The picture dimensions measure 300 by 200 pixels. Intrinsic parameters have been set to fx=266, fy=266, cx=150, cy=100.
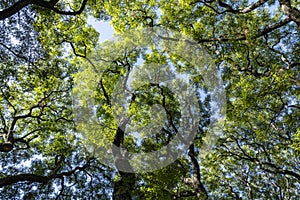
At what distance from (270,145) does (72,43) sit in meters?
10.8

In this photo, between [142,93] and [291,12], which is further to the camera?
[142,93]

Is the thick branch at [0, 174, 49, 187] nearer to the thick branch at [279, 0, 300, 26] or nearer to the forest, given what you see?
the forest

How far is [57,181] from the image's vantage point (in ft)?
39.8

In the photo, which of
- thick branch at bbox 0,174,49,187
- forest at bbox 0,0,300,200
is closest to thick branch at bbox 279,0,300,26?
forest at bbox 0,0,300,200

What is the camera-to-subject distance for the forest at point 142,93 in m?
10.3

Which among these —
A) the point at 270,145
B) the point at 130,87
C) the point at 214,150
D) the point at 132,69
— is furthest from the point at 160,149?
the point at 270,145

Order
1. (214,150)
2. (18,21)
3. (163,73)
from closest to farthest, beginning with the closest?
(18,21) → (163,73) → (214,150)

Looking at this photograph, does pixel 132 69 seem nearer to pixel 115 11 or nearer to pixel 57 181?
pixel 115 11

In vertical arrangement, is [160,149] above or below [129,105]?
below

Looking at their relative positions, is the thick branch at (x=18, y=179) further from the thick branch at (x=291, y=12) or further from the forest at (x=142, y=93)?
the thick branch at (x=291, y=12)

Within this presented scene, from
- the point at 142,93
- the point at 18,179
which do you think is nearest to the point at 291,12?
the point at 142,93

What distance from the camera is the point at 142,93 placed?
37.7 ft

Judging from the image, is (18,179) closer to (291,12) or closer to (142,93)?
(142,93)

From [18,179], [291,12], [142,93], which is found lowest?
[18,179]
